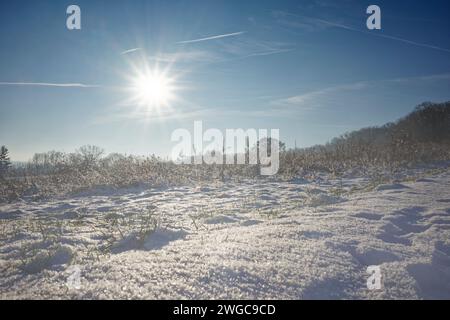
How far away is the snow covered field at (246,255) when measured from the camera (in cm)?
213

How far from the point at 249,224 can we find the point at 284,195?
116 inches

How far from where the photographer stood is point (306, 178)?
9.86m

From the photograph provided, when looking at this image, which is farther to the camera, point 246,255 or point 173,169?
point 173,169

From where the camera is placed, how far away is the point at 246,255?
264 cm

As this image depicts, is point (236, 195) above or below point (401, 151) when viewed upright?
below

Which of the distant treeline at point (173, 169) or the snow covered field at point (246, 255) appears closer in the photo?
the snow covered field at point (246, 255)

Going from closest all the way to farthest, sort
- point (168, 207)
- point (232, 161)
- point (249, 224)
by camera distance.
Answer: point (249, 224), point (168, 207), point (232, 161)

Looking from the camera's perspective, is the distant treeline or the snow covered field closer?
the snow covered field

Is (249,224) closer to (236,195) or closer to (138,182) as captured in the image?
(236,195)

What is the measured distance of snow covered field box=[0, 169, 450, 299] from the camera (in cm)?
213

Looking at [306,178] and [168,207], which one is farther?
[306,178]

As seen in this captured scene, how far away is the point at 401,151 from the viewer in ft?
44.8

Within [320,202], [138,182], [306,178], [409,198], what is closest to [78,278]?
[320,202]
